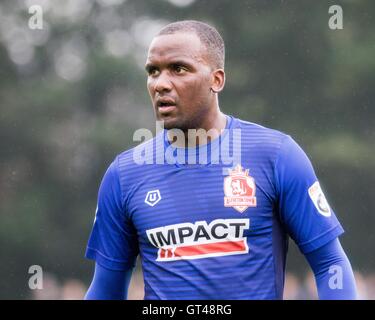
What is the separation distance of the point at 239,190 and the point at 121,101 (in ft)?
42.5

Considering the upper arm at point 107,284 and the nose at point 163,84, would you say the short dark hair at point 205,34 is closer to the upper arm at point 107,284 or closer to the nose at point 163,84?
the nose at point 163,84

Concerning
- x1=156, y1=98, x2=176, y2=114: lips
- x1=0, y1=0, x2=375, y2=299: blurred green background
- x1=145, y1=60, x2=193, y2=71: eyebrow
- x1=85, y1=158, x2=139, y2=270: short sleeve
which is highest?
x1=0, y1=0, x2=375, y2=299: blurred green background

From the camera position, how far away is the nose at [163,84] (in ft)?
15.1

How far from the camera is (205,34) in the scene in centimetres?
482

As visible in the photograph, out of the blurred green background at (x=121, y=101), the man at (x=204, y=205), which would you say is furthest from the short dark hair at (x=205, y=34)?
the blurred green background at (x=121, y=101)

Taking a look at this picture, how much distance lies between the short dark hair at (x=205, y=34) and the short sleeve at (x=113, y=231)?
0.70m

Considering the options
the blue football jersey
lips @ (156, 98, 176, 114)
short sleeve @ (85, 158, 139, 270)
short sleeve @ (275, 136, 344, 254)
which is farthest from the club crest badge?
short sleeve @ (85, 158, 139, 270)

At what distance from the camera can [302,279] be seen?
50.1 feet

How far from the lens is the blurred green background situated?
1655 cm

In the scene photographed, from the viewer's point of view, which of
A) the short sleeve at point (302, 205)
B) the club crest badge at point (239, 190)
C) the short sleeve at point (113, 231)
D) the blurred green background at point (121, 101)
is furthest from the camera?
the blurred green background at point (121, 101)

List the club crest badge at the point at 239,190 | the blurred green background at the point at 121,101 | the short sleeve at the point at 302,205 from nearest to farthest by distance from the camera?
the short sleeve at the point at 302,205
the club crest badge at the point at 239,190
the blurred green background at the point at 121,101

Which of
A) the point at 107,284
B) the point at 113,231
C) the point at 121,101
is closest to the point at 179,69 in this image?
the point at 113,231

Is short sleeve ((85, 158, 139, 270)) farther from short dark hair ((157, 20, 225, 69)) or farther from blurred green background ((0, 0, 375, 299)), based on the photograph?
blurred green background ((0, 0, 375, 299))
